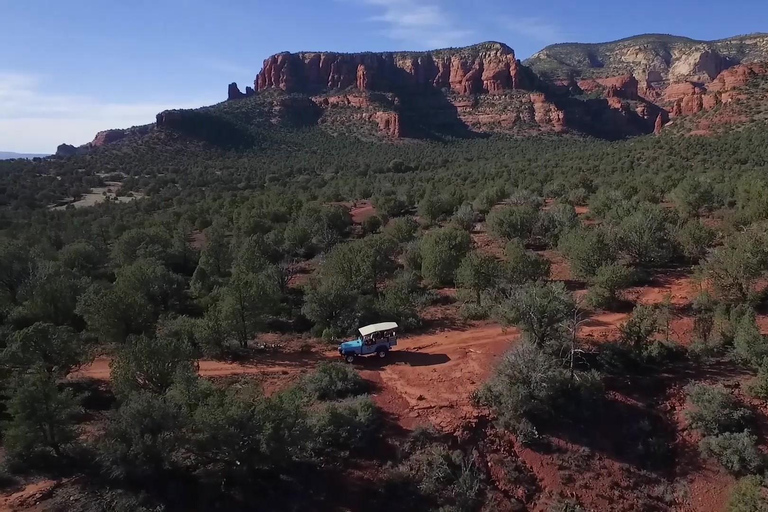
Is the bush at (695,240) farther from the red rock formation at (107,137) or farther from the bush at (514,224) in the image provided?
the red rock formation at (107,137)

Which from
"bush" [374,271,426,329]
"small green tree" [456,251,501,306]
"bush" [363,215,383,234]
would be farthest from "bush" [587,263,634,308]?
"bush" [363,215,383,234]

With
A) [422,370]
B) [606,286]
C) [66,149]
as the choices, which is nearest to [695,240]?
[606,286]

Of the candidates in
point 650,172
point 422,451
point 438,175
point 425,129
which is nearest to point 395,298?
point 422,451

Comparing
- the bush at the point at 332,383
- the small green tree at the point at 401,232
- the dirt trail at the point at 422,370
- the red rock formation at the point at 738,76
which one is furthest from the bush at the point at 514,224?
the red rock formation at the point at 738,76

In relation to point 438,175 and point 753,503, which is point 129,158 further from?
point 753,503

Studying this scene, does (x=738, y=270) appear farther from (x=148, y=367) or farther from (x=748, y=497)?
(x=148, y=367)

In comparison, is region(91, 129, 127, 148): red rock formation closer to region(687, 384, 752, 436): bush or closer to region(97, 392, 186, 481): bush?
region(97, 392, 186, 481): bush
